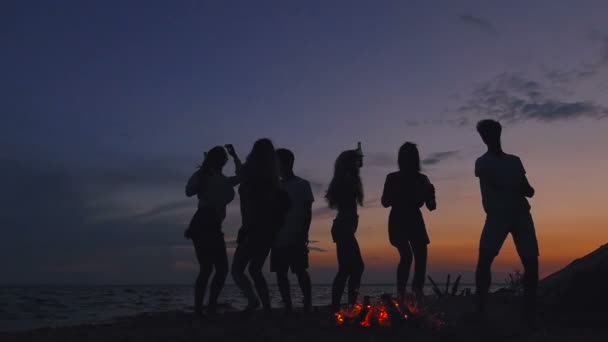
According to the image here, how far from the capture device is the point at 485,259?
6.88 meters

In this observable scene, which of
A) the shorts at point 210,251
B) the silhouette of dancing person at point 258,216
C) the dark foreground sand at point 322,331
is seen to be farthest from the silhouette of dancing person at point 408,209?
the shorts at point 210,251

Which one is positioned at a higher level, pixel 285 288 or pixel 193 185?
pixel 193 185

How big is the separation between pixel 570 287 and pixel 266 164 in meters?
4.59

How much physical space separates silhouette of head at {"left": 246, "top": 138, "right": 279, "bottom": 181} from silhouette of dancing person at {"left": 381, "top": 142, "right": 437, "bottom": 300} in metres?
1.58

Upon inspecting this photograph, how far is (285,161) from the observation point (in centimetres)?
798

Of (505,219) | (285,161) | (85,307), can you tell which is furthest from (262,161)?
(85,307)

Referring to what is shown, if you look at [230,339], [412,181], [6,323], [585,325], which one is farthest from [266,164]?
[6,323]

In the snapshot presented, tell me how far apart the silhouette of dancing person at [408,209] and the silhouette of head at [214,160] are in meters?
2.23

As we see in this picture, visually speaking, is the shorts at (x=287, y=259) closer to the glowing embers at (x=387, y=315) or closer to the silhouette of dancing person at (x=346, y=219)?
the silhouette of dancing person at (x=346, y=219)

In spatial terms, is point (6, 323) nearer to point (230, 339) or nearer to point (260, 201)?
point (260, 201)

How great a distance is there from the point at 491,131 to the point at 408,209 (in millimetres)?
1458

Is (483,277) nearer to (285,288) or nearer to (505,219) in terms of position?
(505,219)

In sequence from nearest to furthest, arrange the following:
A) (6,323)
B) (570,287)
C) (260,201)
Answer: (260,201)
(570,287)
(6,323)

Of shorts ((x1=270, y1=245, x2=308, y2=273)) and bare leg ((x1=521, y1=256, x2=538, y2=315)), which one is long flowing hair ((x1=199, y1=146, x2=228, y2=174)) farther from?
bare leg ((x1=521, y1=256, x2=538, y2=315))
